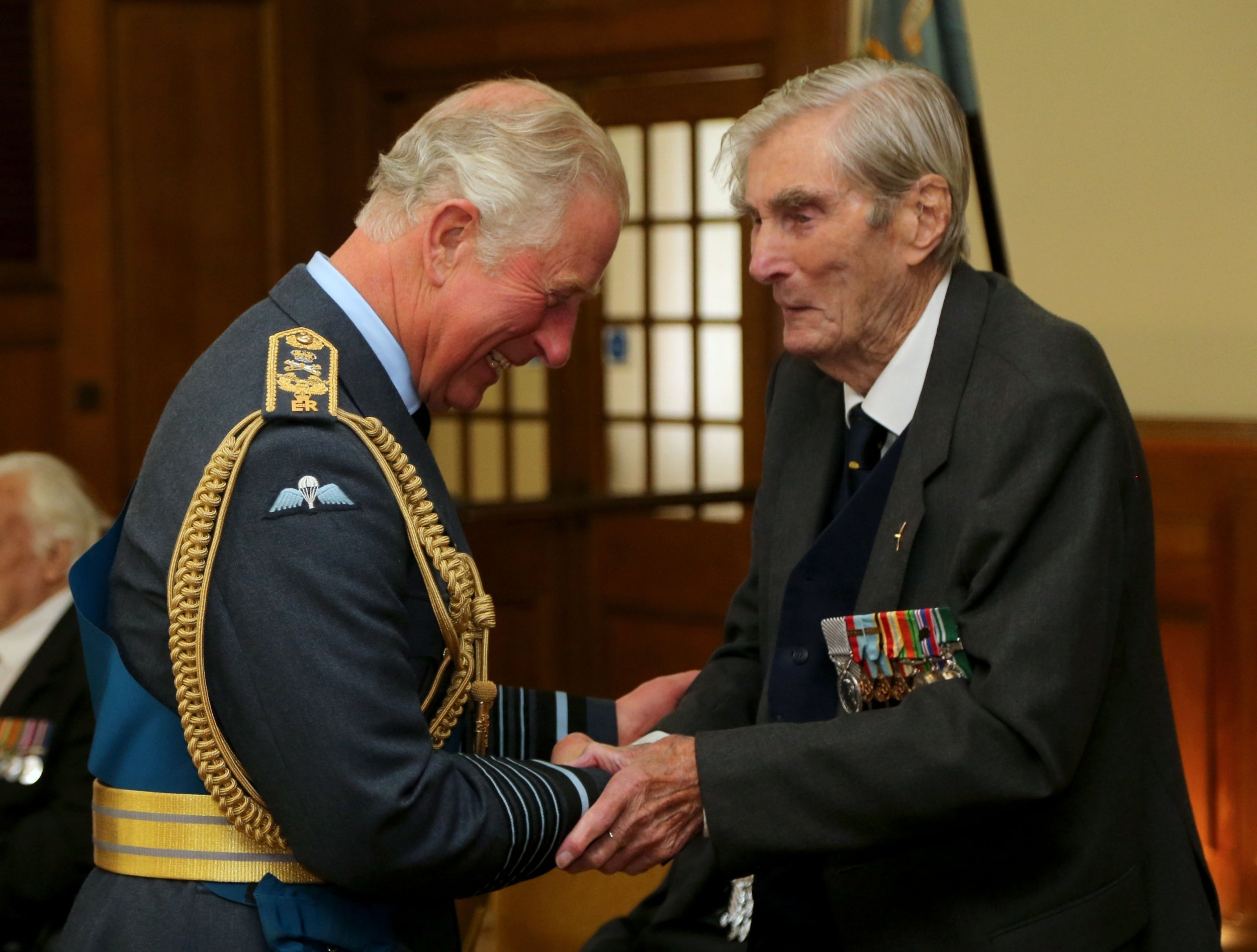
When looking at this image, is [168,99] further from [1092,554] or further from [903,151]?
[1092,554]

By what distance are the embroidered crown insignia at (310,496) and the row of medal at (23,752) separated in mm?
1370

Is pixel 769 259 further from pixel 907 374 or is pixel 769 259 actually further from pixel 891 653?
pixel 891 653

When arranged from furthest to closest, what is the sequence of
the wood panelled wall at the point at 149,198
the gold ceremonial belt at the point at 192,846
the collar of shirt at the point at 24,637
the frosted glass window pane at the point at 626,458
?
the frosted glass window pane at the point at 626,458
the wood panelled wall at the point at 149,198
the collar of shirt at the point at 24,637
the gold ceremonial belt at the point at 192,846

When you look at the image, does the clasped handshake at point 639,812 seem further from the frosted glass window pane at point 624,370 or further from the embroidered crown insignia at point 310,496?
the frosted glass window pane at point 624,370

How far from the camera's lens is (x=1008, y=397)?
4.94 ft

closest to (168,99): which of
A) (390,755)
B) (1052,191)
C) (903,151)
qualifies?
(1052,191)

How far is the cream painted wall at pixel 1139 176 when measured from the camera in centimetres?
352

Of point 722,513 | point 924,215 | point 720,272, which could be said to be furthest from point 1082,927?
point 720,272

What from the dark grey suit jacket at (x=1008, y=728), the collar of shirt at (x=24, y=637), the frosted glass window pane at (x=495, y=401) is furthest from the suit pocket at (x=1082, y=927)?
the frosted glass window pane at (x=495, y=401)

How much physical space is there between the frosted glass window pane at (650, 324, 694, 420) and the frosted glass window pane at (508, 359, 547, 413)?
1.39 feet

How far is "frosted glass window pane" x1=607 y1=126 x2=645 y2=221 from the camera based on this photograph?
15.5 ft

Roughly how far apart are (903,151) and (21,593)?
1.93 metres

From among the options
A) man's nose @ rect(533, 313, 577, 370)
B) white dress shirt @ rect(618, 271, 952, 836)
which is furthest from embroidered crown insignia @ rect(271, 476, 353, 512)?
white dress shirt @ rect(618, 271, 952, 836)

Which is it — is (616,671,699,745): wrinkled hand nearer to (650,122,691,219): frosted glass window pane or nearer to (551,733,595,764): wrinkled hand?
(551,733,595,764): wrinkled hand
